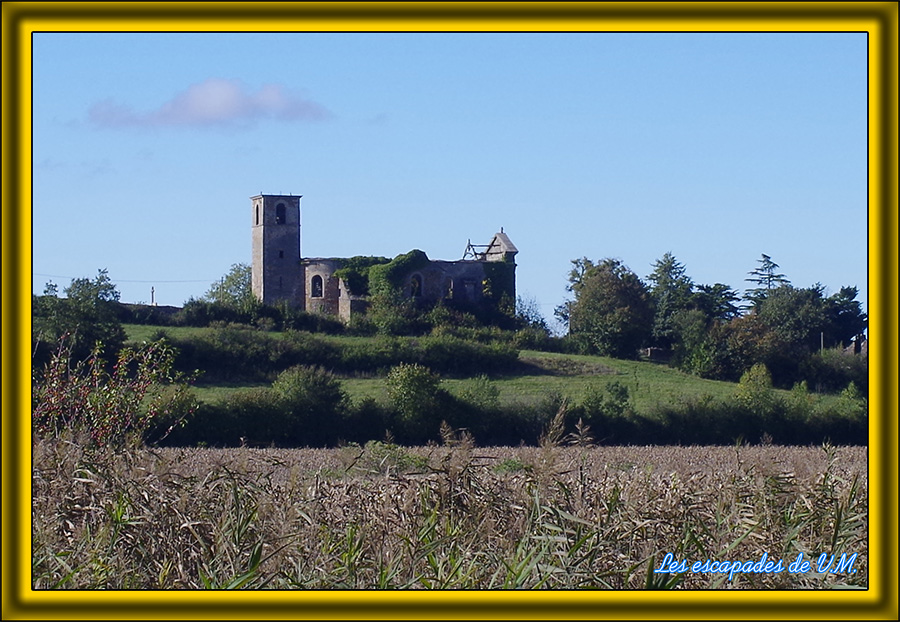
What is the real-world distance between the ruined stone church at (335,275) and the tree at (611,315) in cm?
439

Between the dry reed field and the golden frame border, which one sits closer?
the golden frame border

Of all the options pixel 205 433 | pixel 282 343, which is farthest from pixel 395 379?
pixel 282 343

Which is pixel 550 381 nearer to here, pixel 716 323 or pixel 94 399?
pixel 716 323

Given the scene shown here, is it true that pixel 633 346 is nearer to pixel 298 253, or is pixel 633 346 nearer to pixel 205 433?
pixel 298 253

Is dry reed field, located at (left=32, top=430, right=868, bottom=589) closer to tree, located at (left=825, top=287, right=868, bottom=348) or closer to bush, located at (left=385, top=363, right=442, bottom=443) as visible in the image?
bush, located at (left=385, top=363, right=442, bottom=443)

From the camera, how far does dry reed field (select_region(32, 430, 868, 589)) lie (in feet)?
20.2

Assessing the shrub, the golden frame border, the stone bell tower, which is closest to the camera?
the golden frame border

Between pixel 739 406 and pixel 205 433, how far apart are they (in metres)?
16.7

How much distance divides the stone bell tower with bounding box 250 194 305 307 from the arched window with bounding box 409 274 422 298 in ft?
19.6

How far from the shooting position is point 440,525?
7148mm

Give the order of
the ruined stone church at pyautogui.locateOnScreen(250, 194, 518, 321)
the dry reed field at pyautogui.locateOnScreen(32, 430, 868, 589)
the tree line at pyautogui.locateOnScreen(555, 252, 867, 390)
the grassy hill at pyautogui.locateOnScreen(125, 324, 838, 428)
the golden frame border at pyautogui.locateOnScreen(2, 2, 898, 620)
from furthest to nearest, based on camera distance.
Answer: the ruined stone church at pyautogui.locateOnScreen(250, 194, 518, 321)
the tree line at pyautogui.locateOnScreen(555, 252, 867, 390)
the grassy hill at pyautogui.locateOnScreen(125, 324, 838, 428)
the dry reed field at pyautogui.locateOnScreen(32, 430, 868, 589)
the golden frame border at pyautogui.locateOnScreen(2, 2, 898, 620)

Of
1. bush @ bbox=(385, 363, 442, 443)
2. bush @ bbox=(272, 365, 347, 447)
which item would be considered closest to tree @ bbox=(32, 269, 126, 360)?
bush @ bbox=(272, 365, 347, 447)

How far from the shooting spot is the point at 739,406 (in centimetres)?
3366

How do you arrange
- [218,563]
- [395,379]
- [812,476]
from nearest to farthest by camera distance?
[218,563], [812,476], [395,379]
